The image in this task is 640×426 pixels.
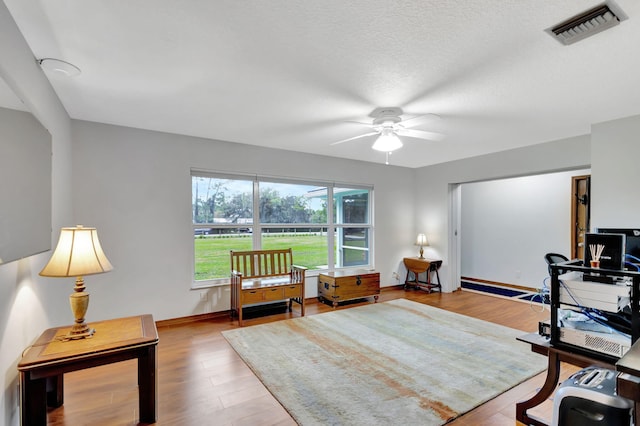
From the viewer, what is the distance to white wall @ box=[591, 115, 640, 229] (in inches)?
121

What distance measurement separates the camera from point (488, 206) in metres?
6.18

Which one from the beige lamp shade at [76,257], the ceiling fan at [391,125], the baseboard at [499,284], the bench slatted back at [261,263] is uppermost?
the ceiling fan at [391,125]

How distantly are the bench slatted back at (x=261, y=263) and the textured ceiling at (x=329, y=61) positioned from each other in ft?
5.72

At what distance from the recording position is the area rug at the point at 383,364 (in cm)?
203

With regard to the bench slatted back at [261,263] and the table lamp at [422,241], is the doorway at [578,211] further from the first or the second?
the bench slatted back at [261,263]

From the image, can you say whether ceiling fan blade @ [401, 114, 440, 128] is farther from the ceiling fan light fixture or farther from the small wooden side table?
the small wooden side table

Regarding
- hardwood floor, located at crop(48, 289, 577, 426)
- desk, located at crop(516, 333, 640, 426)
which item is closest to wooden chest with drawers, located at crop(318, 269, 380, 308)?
hardwood floor, located at crop(48, 289, 577, 426)

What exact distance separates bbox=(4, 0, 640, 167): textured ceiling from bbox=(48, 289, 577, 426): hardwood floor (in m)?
2.30

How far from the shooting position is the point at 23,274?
174cm

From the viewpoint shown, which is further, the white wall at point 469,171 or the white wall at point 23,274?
the white wall at point 469,171

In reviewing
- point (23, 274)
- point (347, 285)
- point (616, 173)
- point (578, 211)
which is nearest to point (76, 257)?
point (23, 274)

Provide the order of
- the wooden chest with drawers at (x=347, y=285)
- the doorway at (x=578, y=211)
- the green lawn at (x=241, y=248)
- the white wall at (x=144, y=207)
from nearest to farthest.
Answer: the white wall at (x=144, y=207) < the green lawn at (x=241, y=248) < the wooden chest with drawers at (x=347, y=285) < the doorway at (x=578, y=211)

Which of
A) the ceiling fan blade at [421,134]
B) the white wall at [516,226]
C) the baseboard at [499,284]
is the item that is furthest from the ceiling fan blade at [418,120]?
the baseboard at [499,284]

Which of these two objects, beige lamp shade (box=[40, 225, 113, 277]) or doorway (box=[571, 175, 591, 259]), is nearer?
beige lamp shade (box=[40, 225, 113, 277])
